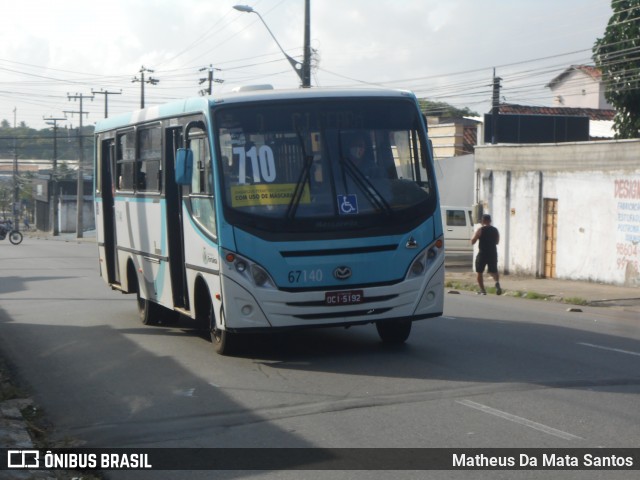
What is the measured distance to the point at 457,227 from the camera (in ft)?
121

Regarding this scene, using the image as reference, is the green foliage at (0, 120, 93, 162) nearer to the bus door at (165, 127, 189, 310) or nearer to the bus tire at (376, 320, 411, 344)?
the bus door at (165, 127, 189, 310)

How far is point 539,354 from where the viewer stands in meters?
11.2

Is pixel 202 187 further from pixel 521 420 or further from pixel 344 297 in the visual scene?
pixel 521 420

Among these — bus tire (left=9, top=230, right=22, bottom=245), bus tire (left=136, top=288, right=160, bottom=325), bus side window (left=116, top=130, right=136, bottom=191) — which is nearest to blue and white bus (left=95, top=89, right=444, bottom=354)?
bus side window (left=116, top=130, right=136, bottom=191)

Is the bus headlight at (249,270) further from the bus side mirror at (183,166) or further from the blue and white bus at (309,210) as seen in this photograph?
the bus side mirror at (183,166)

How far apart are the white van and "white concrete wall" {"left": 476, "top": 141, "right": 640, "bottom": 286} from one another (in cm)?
731

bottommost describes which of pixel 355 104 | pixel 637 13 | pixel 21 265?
pixel 21 265

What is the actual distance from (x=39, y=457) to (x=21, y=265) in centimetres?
2663

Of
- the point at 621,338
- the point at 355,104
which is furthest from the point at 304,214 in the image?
the point at 621,338

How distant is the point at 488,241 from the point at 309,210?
11340mm

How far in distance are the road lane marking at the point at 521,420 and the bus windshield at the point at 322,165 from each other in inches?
110

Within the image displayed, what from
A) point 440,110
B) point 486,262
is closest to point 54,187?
point 440,110

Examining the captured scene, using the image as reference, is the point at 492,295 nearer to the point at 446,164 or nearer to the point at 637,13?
the point at 637,13

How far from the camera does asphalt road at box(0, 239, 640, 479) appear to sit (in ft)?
24.8
